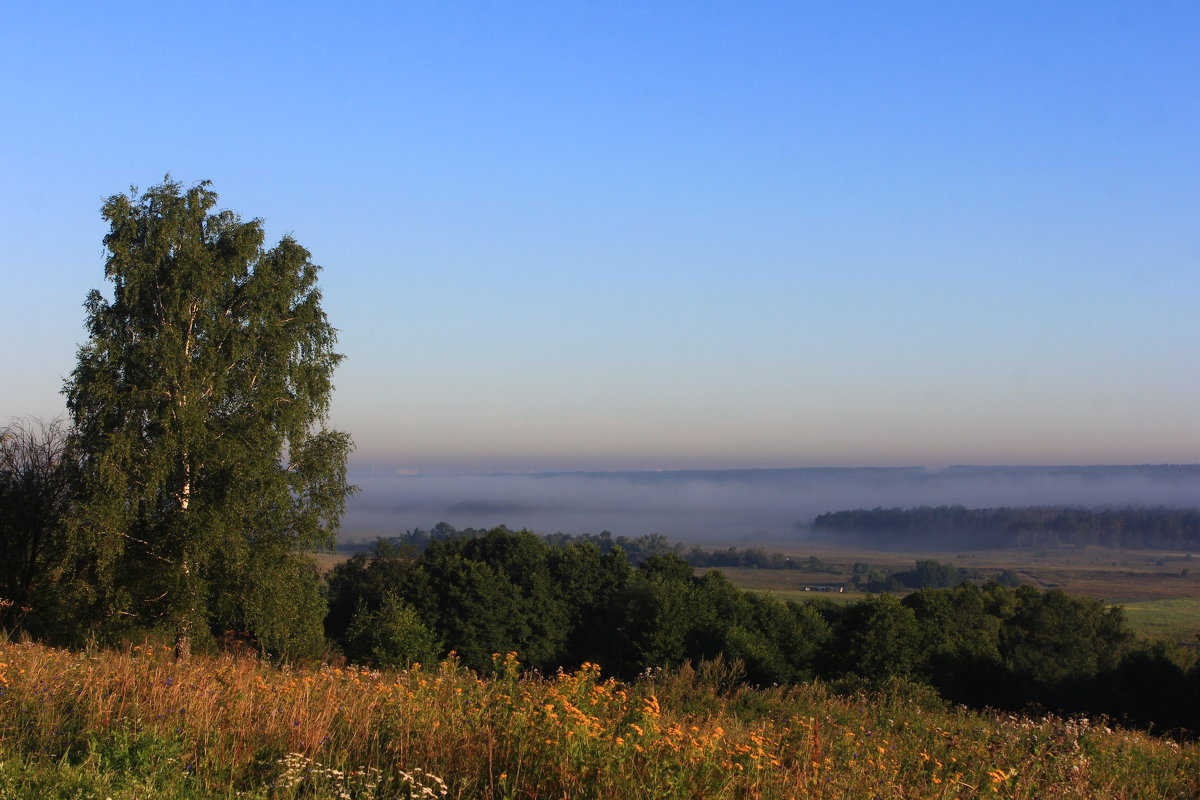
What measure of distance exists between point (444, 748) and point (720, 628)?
130ft

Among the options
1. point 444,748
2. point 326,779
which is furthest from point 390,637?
point 326,779

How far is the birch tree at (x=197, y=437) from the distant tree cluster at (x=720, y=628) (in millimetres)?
14361

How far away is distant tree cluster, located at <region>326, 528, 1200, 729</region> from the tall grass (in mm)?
26133

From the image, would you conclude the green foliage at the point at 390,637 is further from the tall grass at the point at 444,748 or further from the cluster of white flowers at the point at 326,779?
the cluster of white flowers at the point at 326,779

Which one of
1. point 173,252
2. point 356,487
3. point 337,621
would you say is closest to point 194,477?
point 356,487

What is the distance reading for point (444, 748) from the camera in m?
6.42

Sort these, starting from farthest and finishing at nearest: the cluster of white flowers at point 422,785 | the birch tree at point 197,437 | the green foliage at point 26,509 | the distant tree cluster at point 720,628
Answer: the distant tree cluster at point 720,628 → the green foliage at point 26,509 → the birch tree at point 197,437 → the cluster of white flowers at point 422,785

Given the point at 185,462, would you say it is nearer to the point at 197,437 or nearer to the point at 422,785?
the point at 197,437

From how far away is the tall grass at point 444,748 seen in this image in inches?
228

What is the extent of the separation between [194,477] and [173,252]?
5.66 metres

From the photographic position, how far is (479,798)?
584cm

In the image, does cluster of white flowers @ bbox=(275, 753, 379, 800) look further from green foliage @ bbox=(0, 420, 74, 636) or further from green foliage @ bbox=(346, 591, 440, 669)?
green foliage @ bbox=(346, 591, 440, 669)

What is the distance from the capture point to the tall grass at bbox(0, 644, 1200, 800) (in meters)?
5.78

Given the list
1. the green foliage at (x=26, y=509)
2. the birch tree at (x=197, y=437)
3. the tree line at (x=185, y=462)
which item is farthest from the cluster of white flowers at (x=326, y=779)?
the green foliage at (x=26, y=509)
